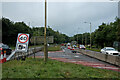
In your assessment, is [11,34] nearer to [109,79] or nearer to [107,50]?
[107,50]

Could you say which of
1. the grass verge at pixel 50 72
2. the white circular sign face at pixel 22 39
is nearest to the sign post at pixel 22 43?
the white circular sign face at pixel 22 39

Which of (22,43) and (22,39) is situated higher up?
(22,39)

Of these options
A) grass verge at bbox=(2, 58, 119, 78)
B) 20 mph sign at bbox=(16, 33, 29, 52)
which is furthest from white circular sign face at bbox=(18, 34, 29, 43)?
grass verge at bbox=(2, 58, 119, 78)

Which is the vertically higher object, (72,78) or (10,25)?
(10,25)

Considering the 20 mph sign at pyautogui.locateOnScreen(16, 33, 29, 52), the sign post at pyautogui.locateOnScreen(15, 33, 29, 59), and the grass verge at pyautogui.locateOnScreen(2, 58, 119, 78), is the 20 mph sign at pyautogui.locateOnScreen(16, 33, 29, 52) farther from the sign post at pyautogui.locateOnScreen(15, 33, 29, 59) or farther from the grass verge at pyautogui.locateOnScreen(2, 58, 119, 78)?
the grass verge at pyautogui.locateOnScreen(2, 58, 119, 78)

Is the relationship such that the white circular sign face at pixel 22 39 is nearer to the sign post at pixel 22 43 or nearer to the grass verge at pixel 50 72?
the sign post at pixel 22 43

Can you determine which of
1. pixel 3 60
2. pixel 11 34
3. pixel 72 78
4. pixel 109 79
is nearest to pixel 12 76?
pixel 72 78

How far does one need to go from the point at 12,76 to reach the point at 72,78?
257cm

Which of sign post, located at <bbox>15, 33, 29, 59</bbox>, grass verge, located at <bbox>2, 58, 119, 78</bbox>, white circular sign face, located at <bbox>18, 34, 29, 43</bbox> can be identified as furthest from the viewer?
white circular sign face, located at <bbox>18, 34, 29, 43</bbox>

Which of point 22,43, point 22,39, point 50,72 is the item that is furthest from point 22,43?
point 50,72

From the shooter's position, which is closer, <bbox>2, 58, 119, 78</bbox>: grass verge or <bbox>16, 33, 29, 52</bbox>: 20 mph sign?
<bbox>2, 58, 119, 78</bbox>: grass verge

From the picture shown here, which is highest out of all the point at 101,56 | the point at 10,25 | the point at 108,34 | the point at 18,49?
the point at 10,25

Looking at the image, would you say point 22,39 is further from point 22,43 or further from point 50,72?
point 50,72

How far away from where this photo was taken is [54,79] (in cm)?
588
